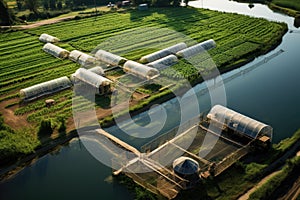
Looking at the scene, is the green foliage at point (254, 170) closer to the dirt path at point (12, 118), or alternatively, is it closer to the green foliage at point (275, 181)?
the green foliage at point (275, 181)

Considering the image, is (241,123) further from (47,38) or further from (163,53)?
(47,38)

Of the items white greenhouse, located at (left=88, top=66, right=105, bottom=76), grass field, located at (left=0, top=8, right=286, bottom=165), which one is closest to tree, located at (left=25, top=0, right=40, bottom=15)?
grass field, located at (left=0, top=8, right=286, bottom=165)

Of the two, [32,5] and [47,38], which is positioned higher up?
[32,5]

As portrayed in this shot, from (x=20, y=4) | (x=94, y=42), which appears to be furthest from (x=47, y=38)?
(x=20, y=4)

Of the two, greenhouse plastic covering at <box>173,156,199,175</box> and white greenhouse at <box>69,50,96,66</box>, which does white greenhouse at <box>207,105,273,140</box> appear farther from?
white greenhouse at <box>69,50,96,66</box>

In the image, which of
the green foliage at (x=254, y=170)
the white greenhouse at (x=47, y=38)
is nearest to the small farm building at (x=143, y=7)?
the white greenhouse at (x=47, y=38)
